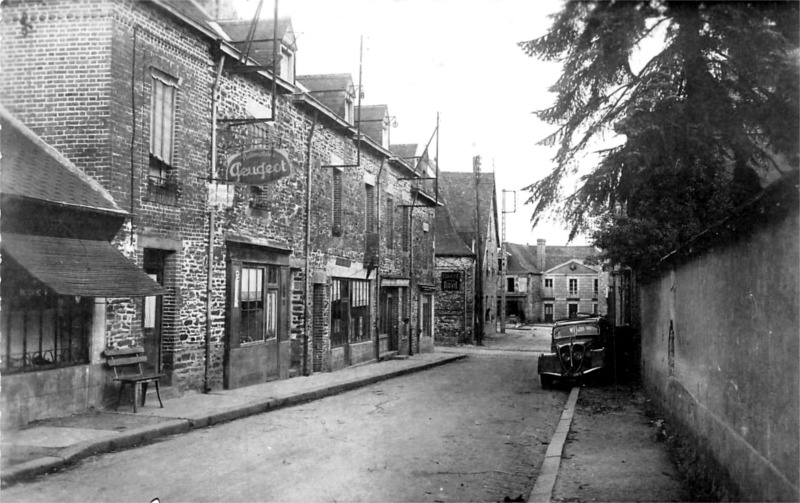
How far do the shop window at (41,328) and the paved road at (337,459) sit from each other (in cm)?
234

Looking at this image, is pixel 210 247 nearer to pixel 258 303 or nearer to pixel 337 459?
pixel 258 303

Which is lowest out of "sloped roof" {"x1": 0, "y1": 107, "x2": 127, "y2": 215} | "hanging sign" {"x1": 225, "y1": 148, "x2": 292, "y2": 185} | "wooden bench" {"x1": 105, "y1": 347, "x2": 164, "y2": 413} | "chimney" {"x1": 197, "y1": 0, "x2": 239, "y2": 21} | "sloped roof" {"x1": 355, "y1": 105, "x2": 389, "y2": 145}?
"wooden bench" {"x1": 105, "y1": 347, "x2": 164, "y2": 413}

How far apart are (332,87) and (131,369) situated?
12.3 metres

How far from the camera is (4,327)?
9.30 m

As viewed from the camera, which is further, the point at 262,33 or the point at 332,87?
the point at 332,87

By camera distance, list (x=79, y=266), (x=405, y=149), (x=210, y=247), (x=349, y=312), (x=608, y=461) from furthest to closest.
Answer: (x=405, y=149)
(x=349, y=312)
(x=210, y=247)
(x=79, y=266)
(x=608, y=461)

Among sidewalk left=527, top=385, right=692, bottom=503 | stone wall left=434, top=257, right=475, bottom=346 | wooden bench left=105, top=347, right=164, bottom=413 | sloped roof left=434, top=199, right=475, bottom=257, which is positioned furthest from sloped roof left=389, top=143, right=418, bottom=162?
wooden bench left=105, top=347, right=164, bottom=413

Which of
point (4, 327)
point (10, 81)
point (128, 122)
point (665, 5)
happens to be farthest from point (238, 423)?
point (665, 5)

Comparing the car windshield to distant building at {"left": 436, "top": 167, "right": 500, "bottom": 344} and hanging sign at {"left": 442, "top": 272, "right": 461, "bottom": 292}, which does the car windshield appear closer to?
distant building at {"left": 436, "top": 167, "right": 500, "bottom": 344}

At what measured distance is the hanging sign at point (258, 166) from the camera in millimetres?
12828

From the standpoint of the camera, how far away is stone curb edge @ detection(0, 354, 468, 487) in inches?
276

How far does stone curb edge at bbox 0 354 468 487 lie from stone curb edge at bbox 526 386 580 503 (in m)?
5.00

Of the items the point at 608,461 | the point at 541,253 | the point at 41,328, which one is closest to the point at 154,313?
the point at 41,328

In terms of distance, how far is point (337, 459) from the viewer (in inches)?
315
